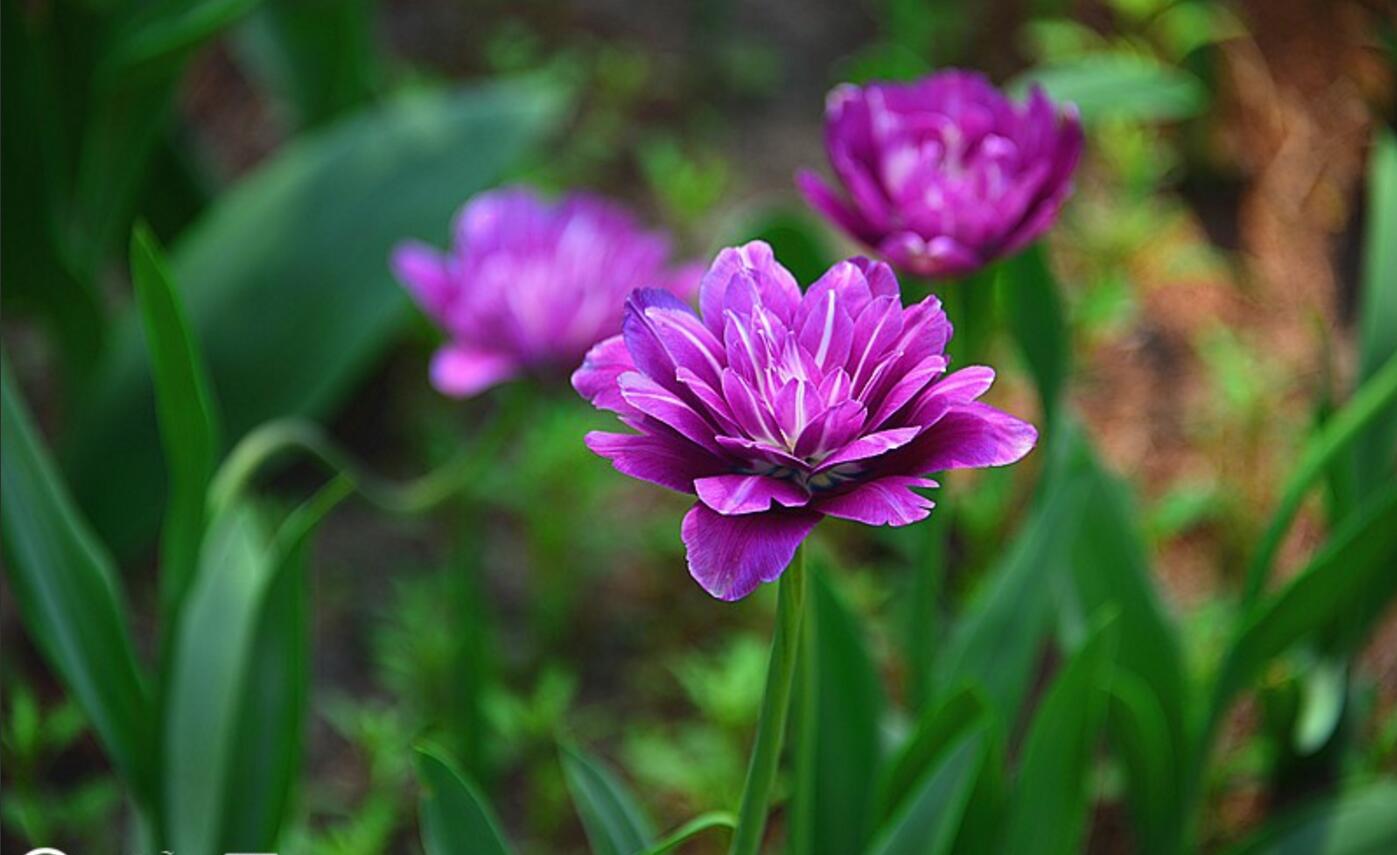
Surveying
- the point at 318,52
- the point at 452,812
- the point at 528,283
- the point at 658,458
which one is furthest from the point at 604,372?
the point at 318,52

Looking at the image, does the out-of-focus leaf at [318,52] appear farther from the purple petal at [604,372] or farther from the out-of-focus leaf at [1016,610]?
the purple petal at [604,372]

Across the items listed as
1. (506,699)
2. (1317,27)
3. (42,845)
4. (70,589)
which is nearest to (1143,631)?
(506,699)

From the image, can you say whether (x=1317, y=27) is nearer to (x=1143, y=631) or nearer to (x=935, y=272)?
(x=1143, y=631)

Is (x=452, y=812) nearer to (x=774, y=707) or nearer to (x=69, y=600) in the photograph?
(x=774, y=707)

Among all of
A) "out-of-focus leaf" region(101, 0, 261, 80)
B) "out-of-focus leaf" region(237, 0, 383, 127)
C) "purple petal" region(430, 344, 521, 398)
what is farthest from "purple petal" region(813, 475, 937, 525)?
"out-of-focus leaf" region(237, 0, 383, 127)

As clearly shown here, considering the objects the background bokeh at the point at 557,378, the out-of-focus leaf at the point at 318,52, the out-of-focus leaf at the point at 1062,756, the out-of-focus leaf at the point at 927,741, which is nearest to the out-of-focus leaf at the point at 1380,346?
the background bokeh at the point at 557,378

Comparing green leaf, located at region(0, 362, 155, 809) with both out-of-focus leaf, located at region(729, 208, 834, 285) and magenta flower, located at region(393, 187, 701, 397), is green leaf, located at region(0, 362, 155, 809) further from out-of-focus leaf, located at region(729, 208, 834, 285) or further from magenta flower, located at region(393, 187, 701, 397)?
out-of-focus leaf, located at region(729, 208, 834, 285)
